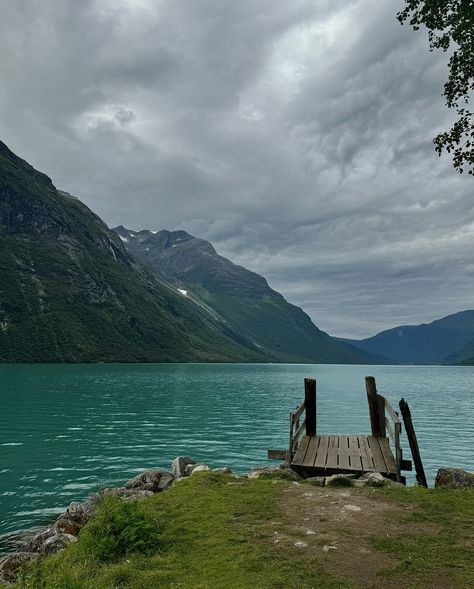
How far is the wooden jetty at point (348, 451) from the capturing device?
663 inches

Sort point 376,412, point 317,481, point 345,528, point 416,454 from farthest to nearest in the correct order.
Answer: point 376,412, point 416,454, point 317,481, point 345,528

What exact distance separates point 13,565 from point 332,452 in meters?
12.9

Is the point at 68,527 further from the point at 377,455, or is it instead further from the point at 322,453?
the point at 377,455

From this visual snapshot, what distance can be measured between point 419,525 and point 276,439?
26.1m

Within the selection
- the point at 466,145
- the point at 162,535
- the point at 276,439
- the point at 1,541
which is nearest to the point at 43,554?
the point at 162,535

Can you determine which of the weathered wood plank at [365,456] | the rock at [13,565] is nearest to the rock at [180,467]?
the weathered wood plank at [365,456]

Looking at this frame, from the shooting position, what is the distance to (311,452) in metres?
19.2

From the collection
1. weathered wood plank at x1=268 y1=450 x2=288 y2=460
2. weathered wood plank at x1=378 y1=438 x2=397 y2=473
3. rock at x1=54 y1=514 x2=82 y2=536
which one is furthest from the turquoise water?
weathered wood plank at x1=268 y1=450 x2=288 y2=460

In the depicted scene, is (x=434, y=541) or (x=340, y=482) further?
(x=340, y=482)

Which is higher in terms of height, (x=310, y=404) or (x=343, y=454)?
(x=310, y=404)

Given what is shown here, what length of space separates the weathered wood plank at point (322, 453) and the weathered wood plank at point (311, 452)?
0.16 metres

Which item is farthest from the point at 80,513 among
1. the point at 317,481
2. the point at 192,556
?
the point at 317,481

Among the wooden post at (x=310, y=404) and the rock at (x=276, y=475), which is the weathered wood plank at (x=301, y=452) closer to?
the wooden post at (x=310, y=404)

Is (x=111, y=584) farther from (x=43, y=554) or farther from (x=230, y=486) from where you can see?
(x=230, y=486)
